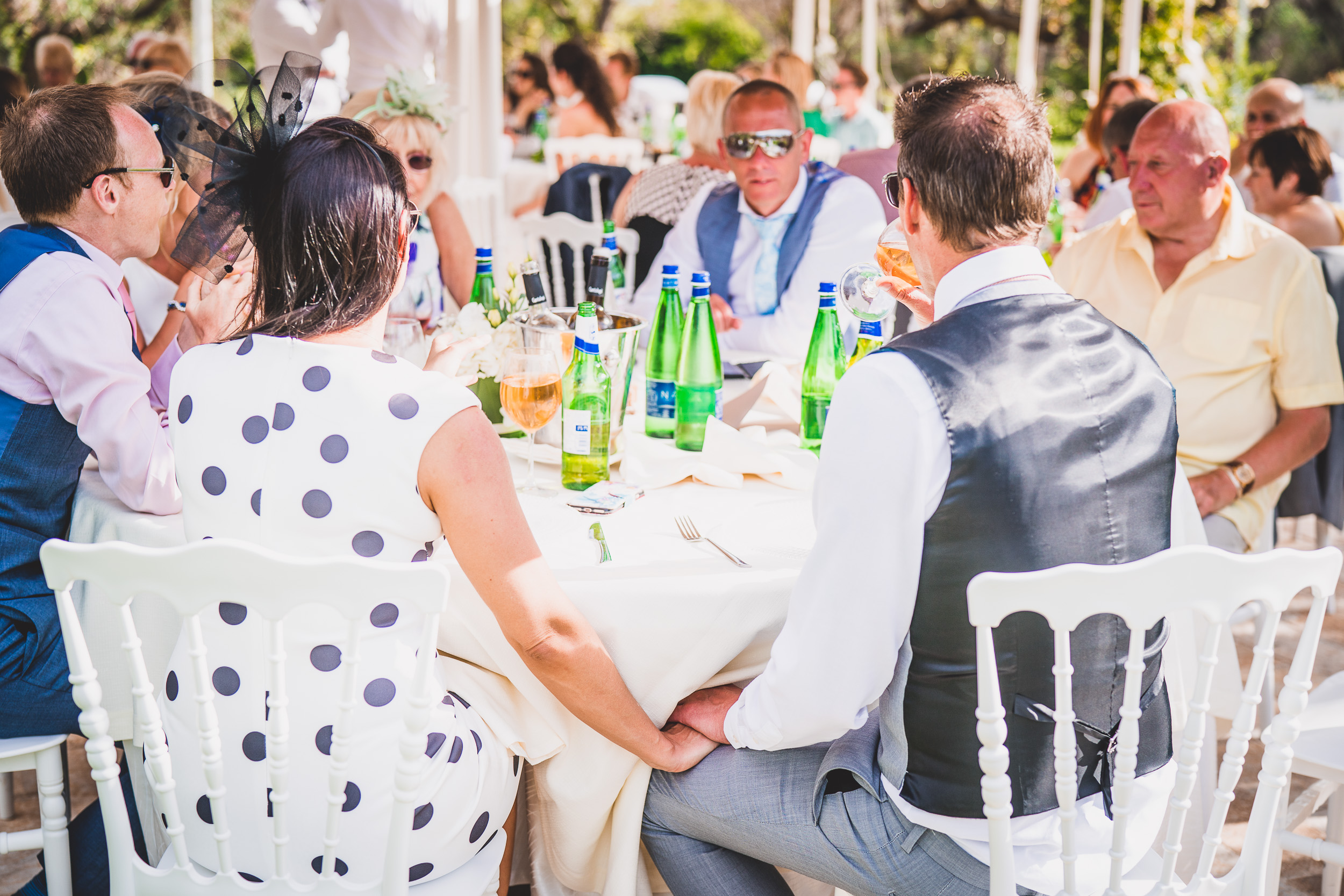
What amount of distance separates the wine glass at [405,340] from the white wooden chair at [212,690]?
3.10 feet

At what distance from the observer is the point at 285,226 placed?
139 cm

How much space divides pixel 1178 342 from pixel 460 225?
2.26m

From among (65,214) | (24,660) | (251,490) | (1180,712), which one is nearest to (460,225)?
(65,214)

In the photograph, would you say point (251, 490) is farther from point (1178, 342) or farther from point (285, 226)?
point (1178, 342)

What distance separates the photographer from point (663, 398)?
2.14 meters

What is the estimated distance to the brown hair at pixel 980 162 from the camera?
1.34 m

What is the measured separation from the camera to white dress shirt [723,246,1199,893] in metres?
1.23

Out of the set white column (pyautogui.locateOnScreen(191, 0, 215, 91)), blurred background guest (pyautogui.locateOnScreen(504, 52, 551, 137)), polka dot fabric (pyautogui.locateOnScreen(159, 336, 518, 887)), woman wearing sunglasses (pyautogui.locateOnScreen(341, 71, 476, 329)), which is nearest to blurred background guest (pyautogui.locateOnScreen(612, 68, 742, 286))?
woman wearing sunglasses (pyautogui.locateOnScreen(341, 71, 476, 329))

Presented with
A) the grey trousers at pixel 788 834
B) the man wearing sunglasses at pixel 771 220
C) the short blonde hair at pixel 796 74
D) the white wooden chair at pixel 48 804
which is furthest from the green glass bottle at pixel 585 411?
the short blonde hair at pixel 796 74

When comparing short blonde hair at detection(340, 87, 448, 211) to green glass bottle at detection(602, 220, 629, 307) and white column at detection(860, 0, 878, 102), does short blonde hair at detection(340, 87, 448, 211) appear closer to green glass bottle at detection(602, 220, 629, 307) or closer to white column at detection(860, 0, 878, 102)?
green glass bottle at detection(602, 220, 629, 307)

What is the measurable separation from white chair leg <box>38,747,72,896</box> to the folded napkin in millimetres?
1019

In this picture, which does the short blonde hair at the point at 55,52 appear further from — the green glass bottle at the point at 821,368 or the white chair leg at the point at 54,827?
the green glass bottle at the point at 821,368

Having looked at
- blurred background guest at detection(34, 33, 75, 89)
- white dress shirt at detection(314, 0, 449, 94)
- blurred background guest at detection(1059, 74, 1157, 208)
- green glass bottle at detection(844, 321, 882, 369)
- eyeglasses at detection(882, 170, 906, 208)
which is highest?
blurred background guest at detection(34, 33, 75, 89)

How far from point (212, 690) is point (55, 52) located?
6.91 metres
